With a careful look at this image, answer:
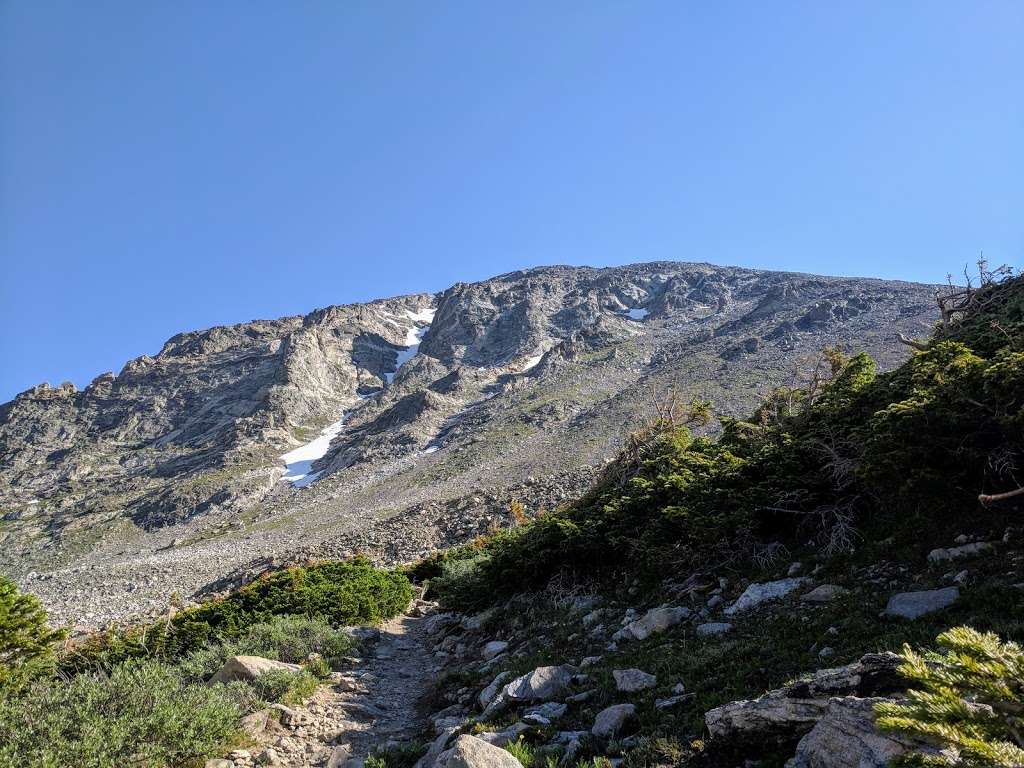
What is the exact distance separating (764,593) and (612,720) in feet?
11.1

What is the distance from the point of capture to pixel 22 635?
9531mm

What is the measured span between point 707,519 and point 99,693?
9308 millimetres

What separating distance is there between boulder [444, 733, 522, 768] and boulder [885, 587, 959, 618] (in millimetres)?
4306

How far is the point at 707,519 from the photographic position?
Result: 9547mm

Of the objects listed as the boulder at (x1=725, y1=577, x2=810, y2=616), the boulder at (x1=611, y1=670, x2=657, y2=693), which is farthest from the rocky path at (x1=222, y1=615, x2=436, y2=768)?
the boulder at (x1=725, y1=577, x2=810, y2=616)

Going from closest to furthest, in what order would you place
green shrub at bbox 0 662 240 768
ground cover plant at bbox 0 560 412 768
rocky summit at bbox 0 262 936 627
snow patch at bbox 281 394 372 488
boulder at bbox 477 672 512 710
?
green shrub at bbox 0 662 240 768 < ground cover plant at bbox 0 560 412 768 < boulder at bbox 477 672 512 710 < rocky summit at bbox 0 262 936 627 < snow patch at bbox 281 394 372 488

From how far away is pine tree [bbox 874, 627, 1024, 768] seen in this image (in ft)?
6.98

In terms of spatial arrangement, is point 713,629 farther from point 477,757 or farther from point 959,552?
point 477,757

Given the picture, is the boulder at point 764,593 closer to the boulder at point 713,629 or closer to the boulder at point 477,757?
the boulder at point 713,629

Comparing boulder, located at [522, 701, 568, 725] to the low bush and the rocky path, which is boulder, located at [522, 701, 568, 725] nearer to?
the rocky path

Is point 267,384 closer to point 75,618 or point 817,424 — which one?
point 75,618

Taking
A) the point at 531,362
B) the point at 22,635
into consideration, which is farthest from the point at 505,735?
the point at 531,362

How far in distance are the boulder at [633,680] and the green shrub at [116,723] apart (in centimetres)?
482

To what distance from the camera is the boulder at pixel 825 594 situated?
6.77 metres
